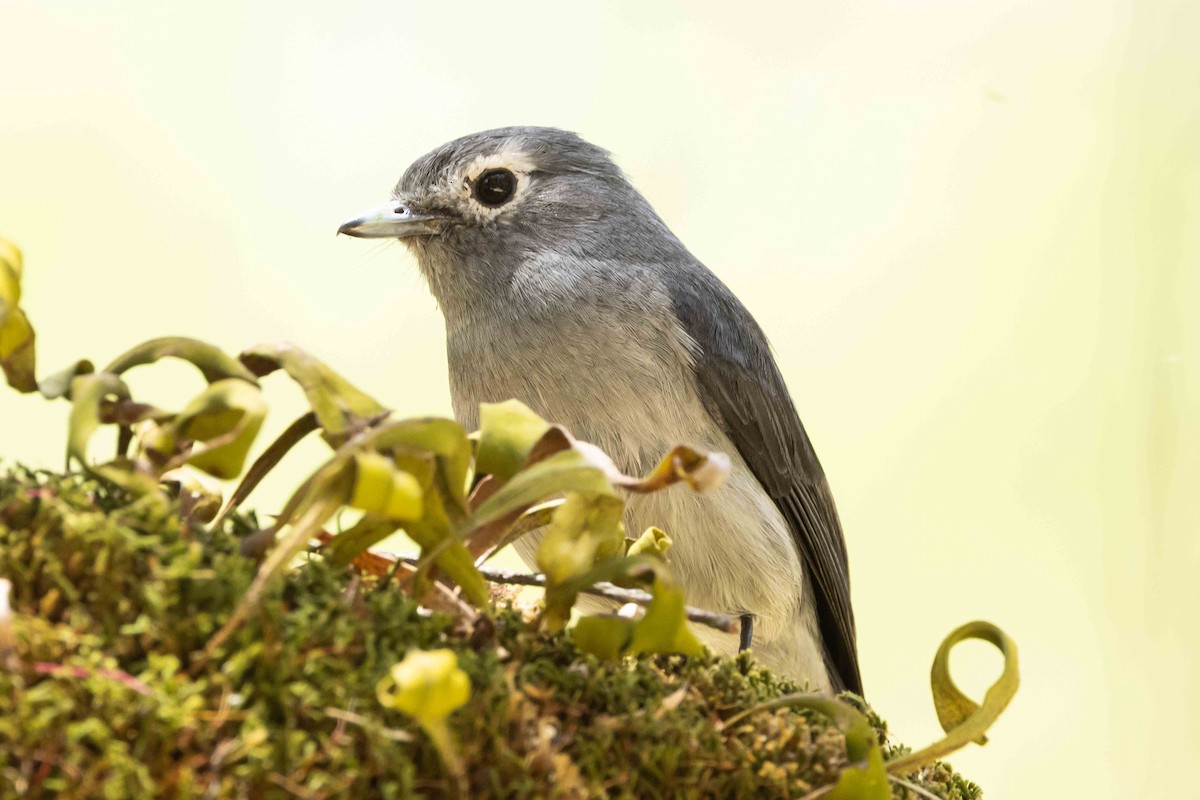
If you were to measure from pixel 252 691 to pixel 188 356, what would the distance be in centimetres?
33

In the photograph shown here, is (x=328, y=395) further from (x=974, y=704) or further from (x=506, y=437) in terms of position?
(x=974, y=704)

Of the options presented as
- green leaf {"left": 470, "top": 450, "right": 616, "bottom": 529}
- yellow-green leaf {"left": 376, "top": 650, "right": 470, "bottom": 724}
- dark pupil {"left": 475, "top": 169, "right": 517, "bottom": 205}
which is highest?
dark pupil {"left": 475, "top": 169, "right": 517, "bottom": 205}

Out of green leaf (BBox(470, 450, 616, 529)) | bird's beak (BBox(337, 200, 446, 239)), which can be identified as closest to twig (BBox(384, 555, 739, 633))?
green leaf (BBox(470, 450, 616, 529))

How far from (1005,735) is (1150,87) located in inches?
119

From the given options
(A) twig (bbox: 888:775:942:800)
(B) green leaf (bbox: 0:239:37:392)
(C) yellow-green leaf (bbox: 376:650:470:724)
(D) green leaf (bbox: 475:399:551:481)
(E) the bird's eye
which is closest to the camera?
(C) yellow-green leaf (bbox: 376:650:470:724)

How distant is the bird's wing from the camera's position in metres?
2.53

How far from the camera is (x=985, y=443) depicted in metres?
5.04

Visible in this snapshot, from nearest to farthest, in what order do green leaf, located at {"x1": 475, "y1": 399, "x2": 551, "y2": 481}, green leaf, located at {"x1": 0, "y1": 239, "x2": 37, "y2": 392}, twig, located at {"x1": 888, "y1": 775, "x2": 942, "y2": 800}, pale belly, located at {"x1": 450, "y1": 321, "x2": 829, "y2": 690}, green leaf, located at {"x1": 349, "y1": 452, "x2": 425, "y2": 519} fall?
green leaf, located at {"x1": 349, "y1": 452, "x2": 425, "y2": 519} → green leaf, located at {"x1": 0, "y1": 239, "x2": 37, "y2": 392} → green leaf, located at {"x1": 475, "y1": 399, "x2": 551, "y2": 481} → twig, located at {"x1": 888, "y1": 775, "x2": 942, "y2": 800} → pale belly, located at {"x1": 450, "y1": 321, "x2": 829, "y2": 690}

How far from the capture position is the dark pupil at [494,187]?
2635 millimetres

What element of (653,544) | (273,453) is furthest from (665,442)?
(273,453)

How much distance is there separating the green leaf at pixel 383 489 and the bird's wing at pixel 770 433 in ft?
5.44

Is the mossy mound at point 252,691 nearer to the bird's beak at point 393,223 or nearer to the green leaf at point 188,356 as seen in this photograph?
the green leaf at point 188,356

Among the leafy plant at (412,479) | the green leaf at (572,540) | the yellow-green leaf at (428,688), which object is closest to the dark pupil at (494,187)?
the leafy plant at (412,479)

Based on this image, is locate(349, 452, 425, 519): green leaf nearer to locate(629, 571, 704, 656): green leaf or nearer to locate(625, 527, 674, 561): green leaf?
locate(629, 571, 704, 656): green leaf
